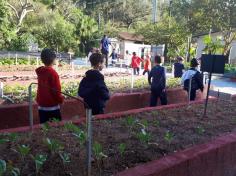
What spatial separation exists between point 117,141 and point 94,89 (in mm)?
1484

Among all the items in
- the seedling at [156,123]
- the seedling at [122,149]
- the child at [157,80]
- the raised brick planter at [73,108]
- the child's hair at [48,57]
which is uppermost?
the child's hair at [48,57]

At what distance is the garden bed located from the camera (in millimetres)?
3826

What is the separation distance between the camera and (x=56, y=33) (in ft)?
101

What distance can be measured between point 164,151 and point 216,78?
69.9 feet

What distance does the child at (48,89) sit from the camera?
18.4 feet

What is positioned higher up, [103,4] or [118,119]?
[103,4]

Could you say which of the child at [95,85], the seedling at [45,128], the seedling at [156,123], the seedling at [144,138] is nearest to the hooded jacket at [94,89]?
the child at [95,85]

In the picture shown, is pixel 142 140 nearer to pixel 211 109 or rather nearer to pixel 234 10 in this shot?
pixel 211 109

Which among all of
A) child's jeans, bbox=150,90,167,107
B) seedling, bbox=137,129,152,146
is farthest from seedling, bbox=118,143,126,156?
child's jeans, bbox=150,90,167,107

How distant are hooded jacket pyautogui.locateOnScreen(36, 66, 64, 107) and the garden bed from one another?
2.29ft

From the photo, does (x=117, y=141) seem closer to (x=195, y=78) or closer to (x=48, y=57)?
(x=48, y=57)

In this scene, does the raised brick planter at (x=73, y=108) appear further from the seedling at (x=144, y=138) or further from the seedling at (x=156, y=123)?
the seedling at (x=144, y=138)

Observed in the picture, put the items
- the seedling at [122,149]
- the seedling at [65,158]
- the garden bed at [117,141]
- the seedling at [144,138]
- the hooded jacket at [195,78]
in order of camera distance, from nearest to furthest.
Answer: the seedling at [65,158]
the garden bed at [117,141]
the seedling at [122,149]
the seedling at [144,138]
the hooded jacket at [195,78]

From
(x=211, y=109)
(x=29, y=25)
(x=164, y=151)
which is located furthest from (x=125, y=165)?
(x=29, y=25)
